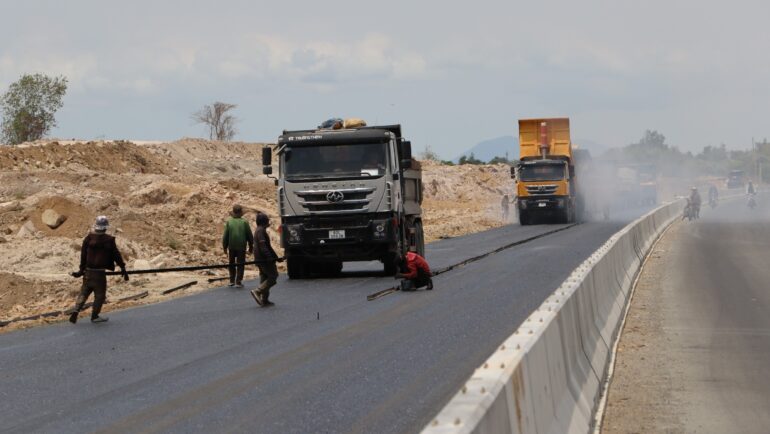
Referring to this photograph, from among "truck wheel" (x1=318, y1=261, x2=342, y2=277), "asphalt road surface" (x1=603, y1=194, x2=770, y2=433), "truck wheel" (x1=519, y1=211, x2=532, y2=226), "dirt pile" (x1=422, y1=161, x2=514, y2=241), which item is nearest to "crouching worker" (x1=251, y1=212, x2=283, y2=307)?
"asphalt road surface" (x1=603, y1=194, x2=770, y2=433)

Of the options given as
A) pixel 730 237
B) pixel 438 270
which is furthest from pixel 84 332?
pixel 730 237

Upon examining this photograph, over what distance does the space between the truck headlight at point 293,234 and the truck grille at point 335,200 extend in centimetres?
48

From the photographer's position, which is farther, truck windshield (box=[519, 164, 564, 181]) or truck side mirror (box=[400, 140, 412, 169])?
truck windshield (box=[519, 164, 564, 181])

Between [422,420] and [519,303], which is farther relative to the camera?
[519,303]

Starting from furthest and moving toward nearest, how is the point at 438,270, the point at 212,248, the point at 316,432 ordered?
the point at 212,248, the point at 438,270, the point at 316,432

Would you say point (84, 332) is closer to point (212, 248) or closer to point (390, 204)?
point (390, 204)

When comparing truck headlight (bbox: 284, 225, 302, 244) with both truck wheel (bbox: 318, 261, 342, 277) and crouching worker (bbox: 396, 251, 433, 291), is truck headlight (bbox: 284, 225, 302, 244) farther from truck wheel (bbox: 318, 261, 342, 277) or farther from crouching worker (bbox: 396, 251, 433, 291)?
crouching worker (bbox: 396, 251, 433, 291)

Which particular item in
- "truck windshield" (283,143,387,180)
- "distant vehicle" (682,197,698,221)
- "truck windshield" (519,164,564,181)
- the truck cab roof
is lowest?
"distant vehicle" (682,197,698,221)

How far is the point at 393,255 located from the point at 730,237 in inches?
905

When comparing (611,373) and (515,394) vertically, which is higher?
(515,394)

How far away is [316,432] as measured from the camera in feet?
30.1

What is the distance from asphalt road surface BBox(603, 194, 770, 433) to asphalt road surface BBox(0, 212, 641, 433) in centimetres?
168

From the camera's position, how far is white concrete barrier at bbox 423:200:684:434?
5.07m

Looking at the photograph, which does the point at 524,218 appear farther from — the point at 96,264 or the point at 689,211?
the point at 96,264
